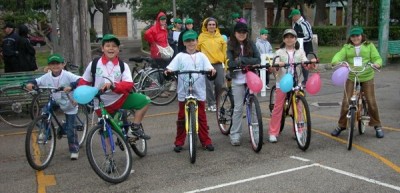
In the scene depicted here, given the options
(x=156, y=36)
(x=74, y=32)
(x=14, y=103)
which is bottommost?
(x=14, y=103)

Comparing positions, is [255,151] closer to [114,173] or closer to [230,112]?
[230,112]

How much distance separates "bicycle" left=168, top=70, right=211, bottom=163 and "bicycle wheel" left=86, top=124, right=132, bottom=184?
0.90 meters

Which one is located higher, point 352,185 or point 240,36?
point 240,36

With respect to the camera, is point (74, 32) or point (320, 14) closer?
point (74, 32)

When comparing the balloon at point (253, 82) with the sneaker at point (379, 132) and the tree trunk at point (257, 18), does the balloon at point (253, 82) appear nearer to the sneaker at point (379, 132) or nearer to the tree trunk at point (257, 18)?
the sneaker at point (379, 132)

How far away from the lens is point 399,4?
32500 millimetres

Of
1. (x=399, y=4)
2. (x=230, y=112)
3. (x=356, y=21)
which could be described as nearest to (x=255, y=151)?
(x=230, y=112)

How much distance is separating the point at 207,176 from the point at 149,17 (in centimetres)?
2722

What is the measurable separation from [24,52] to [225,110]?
17.2 feet

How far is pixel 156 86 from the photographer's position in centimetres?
1109

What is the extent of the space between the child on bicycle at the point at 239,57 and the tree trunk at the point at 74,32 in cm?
539

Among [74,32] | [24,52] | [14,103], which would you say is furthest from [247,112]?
[24,52]

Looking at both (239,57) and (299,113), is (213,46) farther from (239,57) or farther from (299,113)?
(299,113)

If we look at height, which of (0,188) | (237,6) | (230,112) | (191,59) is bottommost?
(0,188)
